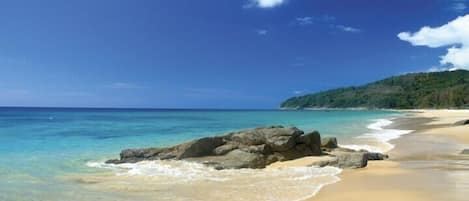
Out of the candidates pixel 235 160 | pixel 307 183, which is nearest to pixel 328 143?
pixel 235 160

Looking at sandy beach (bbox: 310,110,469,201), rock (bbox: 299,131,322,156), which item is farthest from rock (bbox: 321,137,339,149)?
sandy beach (bbox: 310,110,469,201)

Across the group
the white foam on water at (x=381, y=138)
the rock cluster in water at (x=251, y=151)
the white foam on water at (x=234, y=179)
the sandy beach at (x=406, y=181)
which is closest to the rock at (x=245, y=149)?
the rock cluster in water at (x=251, y=151)

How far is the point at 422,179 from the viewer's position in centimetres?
1242

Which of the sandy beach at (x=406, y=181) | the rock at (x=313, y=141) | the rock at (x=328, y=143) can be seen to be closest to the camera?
the sandy beach at (x=406, y=181)

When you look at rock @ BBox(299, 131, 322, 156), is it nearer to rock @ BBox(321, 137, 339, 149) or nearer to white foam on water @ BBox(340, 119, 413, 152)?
rock @ BBox(321, 137, 339, 149)

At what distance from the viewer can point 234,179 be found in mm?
12891

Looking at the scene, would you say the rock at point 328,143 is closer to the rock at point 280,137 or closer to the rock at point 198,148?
the rock at point 280,137

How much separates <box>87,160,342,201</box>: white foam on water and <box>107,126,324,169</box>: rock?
0.67m

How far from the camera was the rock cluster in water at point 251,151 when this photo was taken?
15367 millimetres

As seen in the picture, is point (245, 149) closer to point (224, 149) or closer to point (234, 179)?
point (224, 149)

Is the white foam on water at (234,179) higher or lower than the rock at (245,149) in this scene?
lower

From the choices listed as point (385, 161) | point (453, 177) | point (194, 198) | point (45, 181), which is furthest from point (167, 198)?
point (385, 161)

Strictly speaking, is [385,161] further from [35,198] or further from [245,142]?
[35,198]

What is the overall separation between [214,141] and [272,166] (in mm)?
2722
